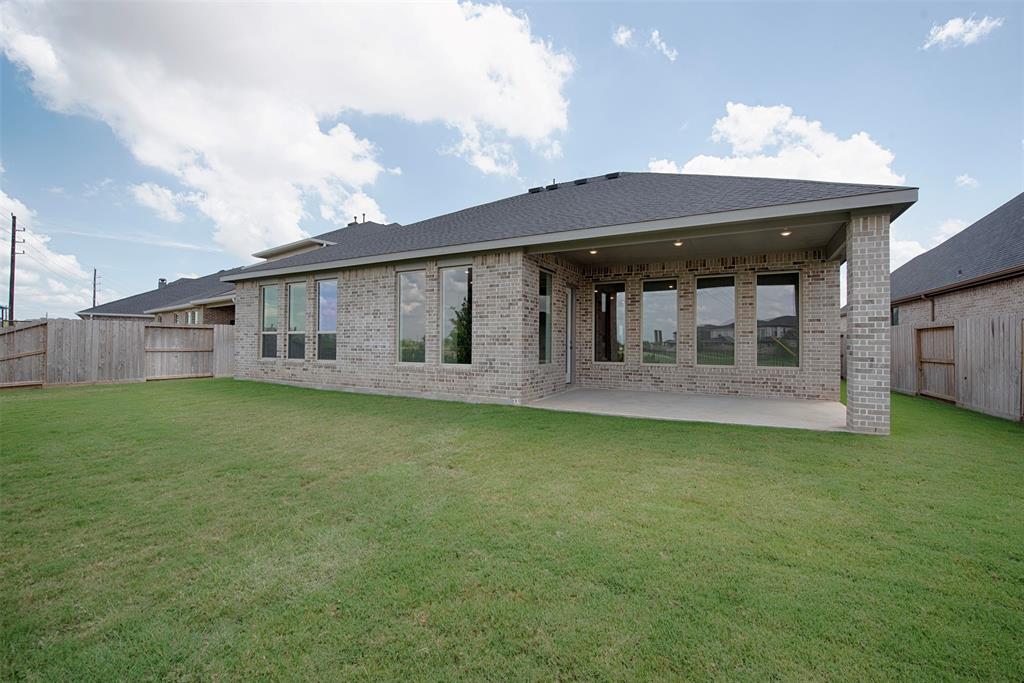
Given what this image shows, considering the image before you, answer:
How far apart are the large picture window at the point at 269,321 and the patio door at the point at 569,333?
26.9ft

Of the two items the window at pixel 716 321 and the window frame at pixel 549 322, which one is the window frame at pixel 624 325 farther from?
the window frame at pixel 549 322

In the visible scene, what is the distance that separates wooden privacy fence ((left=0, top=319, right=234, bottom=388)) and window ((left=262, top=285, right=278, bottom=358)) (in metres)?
3.16

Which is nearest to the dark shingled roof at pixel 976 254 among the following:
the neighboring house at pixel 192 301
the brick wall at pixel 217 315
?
the neighboring house at pixel 192 301

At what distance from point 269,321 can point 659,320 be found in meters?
10.8

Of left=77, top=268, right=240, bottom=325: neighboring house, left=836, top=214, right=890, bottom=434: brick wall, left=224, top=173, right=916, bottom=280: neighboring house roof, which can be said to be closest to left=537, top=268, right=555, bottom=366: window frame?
left=224, top=173, right=916, bottom=280: neighboring house roof

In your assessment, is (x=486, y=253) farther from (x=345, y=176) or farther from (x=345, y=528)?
(x=345, y=176)

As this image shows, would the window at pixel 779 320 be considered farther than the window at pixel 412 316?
No

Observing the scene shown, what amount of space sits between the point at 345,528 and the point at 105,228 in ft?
95.6

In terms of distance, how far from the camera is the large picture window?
1171cm

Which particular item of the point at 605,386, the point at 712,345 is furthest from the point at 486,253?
the point at 712,345

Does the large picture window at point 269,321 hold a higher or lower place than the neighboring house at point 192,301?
lower

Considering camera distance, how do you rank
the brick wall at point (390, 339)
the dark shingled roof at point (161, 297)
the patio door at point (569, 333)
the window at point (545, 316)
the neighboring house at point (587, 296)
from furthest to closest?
the dark shingled roof at point (161, 297) → the patio door at point (569, 333) → the window at point (545, 316) → the brick wall at point (390, 339) → the neighboring house at point (587, 296)

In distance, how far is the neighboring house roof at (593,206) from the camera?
239 inches

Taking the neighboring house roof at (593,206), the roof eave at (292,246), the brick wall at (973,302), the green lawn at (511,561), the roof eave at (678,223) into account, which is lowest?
the green lawn at (511,561)
